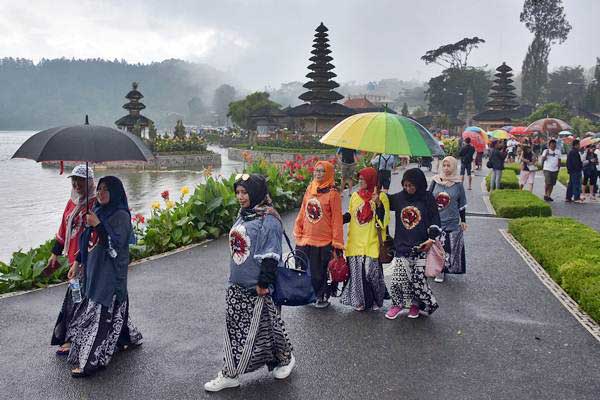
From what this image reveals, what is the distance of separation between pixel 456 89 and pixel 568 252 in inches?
2932

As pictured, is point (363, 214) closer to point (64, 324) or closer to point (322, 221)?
point (322, 221)

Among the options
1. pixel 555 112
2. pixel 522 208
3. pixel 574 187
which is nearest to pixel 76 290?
pixel 522 208

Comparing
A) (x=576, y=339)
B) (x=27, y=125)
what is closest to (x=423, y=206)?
(x=576, y=339)

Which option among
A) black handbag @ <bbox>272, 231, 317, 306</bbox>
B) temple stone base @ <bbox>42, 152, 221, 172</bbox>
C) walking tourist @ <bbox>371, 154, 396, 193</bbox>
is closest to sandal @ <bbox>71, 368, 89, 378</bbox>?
black handbag @ <bbox>272, 231, 317, 306</bbox>

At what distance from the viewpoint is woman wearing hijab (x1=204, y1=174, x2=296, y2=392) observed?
3.68 meters

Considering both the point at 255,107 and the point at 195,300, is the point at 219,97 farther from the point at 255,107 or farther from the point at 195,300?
the point at 195,300

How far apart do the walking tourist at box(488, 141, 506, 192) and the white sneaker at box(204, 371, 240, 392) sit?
12.4 m

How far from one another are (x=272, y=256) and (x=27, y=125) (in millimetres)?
181544

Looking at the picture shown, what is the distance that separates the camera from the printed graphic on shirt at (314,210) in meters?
5.21

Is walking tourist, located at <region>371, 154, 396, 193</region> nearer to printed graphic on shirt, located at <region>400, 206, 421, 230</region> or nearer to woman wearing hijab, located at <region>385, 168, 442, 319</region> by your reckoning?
woman wearing hijab, located at <region>385, 168, 442, 319</region>

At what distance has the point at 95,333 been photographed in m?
3.99

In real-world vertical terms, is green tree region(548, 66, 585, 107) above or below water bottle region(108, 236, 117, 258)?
above

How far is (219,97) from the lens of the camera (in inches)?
7116

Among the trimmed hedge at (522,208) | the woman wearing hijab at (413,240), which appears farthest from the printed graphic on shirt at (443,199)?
the trimmed hedge at (522,208)
